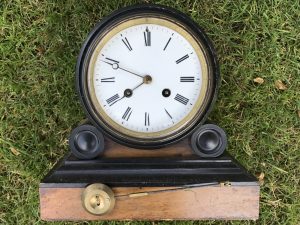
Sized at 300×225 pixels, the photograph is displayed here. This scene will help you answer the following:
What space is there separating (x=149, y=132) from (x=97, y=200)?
0.34 m

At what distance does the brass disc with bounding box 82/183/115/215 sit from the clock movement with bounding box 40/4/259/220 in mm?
51

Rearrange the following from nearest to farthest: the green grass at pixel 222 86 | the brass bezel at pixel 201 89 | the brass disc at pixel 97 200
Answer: the brass disc at pixel 97 200 < the brass bezel at pixel 201 89 < the green grass at pixel 222 86

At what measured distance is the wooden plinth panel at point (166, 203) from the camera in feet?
5.88

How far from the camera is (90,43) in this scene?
72.1 inches

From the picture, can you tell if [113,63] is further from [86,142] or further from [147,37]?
[86,142]

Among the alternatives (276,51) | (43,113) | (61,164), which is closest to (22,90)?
(43,113)

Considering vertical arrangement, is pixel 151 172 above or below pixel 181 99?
below

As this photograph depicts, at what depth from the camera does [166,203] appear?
1809mm

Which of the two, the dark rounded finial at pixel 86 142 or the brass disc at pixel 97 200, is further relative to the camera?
the dark rounded finial at pixel 86 142

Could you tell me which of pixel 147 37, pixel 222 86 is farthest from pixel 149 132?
pixel 222 86

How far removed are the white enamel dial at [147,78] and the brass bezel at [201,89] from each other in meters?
0.01

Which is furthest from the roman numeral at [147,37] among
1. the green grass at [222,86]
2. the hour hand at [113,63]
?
the green grass at [222,86]

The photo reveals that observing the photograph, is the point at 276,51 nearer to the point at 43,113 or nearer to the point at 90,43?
the point at 90,43

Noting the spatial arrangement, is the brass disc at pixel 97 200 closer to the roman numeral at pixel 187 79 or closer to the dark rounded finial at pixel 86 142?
the dark rounded finial at pixel 86 142
